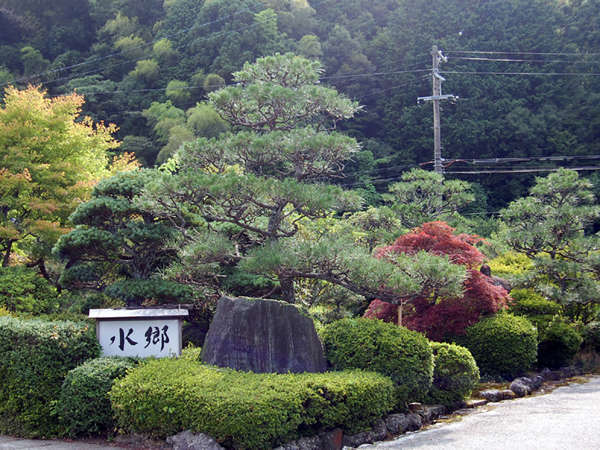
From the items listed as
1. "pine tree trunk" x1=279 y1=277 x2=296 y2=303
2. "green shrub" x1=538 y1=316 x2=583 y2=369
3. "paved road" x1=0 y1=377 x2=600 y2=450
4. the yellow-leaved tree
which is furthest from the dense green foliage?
the yellow-leaved tree

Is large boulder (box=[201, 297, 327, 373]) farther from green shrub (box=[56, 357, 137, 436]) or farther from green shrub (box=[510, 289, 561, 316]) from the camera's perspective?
green shrub (box=[510, 289, 561, 316])

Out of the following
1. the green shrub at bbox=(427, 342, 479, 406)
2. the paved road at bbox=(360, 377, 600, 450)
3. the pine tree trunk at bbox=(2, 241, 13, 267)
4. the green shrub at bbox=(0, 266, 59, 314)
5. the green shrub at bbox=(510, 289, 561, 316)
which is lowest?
the paved road at bbox=(360, 377, 600, 450)

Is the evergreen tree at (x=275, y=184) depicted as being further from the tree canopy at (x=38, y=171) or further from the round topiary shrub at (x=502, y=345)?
the tree canopy at (x=38, y=171)

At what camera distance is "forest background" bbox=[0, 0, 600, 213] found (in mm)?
25219

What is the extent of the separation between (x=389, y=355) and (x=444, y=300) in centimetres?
269

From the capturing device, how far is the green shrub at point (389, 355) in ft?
22.4

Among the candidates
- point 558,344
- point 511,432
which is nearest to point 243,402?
point 511,432

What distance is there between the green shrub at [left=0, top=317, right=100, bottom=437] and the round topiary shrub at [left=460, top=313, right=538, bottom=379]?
6099 mm

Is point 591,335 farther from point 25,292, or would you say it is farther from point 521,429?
point 25,292

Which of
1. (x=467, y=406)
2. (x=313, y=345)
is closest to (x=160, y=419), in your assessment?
(x=313, y=345)

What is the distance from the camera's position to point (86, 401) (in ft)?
20.4

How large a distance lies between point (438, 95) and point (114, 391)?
1226cm

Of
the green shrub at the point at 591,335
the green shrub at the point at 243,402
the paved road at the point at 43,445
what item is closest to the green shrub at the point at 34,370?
the paved road at the point at 43,445

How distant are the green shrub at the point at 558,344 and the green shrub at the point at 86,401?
25.0ft
